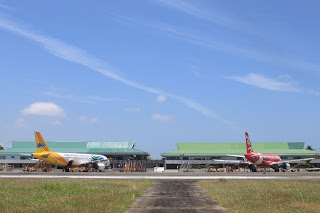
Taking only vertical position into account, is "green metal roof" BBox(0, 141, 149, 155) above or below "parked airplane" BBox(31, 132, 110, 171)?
above

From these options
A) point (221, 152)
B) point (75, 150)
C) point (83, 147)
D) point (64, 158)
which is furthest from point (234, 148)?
point (64, 158)

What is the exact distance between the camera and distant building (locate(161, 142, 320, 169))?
130 m

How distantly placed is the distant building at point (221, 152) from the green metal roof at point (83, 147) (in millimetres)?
12612

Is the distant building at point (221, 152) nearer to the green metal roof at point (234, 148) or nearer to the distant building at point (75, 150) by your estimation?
the green metal roof at point (234, 148)

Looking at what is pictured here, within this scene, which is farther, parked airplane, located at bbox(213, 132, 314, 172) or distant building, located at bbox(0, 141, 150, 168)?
distant building, located at bbox(0, 141, 150, 168)

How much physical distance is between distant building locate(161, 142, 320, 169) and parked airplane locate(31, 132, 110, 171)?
37786mm

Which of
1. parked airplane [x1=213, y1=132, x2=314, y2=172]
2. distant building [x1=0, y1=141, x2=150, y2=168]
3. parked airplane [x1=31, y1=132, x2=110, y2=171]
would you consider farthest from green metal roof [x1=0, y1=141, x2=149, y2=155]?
parked airplane [x1=213, y1=132, x2=314, y2=172]

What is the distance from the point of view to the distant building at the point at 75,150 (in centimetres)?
13050

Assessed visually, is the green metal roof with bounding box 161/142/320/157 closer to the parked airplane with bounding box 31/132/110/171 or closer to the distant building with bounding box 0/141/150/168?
the distant building with bounding box 0/141/150/168

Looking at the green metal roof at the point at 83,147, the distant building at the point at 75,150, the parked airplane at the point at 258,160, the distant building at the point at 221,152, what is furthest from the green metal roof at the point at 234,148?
the parked airplane at the point at 258,160

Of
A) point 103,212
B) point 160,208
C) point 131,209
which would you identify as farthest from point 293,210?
point 103,212

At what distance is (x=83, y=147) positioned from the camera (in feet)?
459

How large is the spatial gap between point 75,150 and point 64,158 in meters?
46.4

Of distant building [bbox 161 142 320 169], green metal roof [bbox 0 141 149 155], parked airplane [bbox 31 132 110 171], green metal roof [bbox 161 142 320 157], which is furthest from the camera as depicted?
green metal roof [bbox 161 142 320 157]
